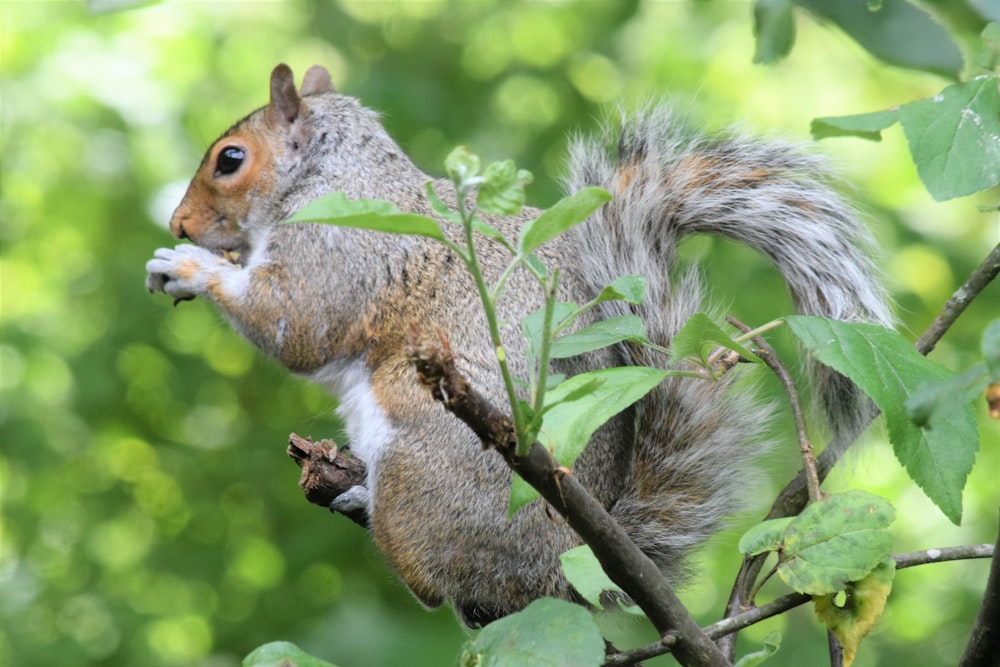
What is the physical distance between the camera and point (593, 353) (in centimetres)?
206

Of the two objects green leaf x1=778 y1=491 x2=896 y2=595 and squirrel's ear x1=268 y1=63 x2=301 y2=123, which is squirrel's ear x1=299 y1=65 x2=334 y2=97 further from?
green leaf x1=778 y1=491 x2=896 y2=595

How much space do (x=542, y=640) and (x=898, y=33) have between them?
2.20ft

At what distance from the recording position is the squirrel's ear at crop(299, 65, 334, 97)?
3.07 metres

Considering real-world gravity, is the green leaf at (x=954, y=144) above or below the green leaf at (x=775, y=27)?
below

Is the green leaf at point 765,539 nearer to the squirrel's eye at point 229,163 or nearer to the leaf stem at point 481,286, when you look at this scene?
the leaf stem at point 481,286

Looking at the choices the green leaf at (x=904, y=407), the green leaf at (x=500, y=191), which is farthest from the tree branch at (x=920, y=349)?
the green leaf at (x=500, y=191)

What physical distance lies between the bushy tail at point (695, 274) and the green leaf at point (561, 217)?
1.10 meters

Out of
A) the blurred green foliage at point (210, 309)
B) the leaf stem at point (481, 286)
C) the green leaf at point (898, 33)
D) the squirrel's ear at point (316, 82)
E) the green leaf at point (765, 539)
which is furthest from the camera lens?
the blurred green foliage at point (210, 309)

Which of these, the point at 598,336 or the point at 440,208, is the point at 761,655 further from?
the point at 440,208

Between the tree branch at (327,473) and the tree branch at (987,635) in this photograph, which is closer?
the tree branch at (987,635)

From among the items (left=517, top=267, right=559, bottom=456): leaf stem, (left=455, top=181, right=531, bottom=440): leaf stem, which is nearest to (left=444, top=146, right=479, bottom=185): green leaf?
(left=455, top=181, right=531, bottom=440): leaf stem

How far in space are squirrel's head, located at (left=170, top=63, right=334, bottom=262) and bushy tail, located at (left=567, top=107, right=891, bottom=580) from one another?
0.94 meters

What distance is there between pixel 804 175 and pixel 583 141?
0.48m

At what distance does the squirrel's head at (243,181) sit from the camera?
2.64m
